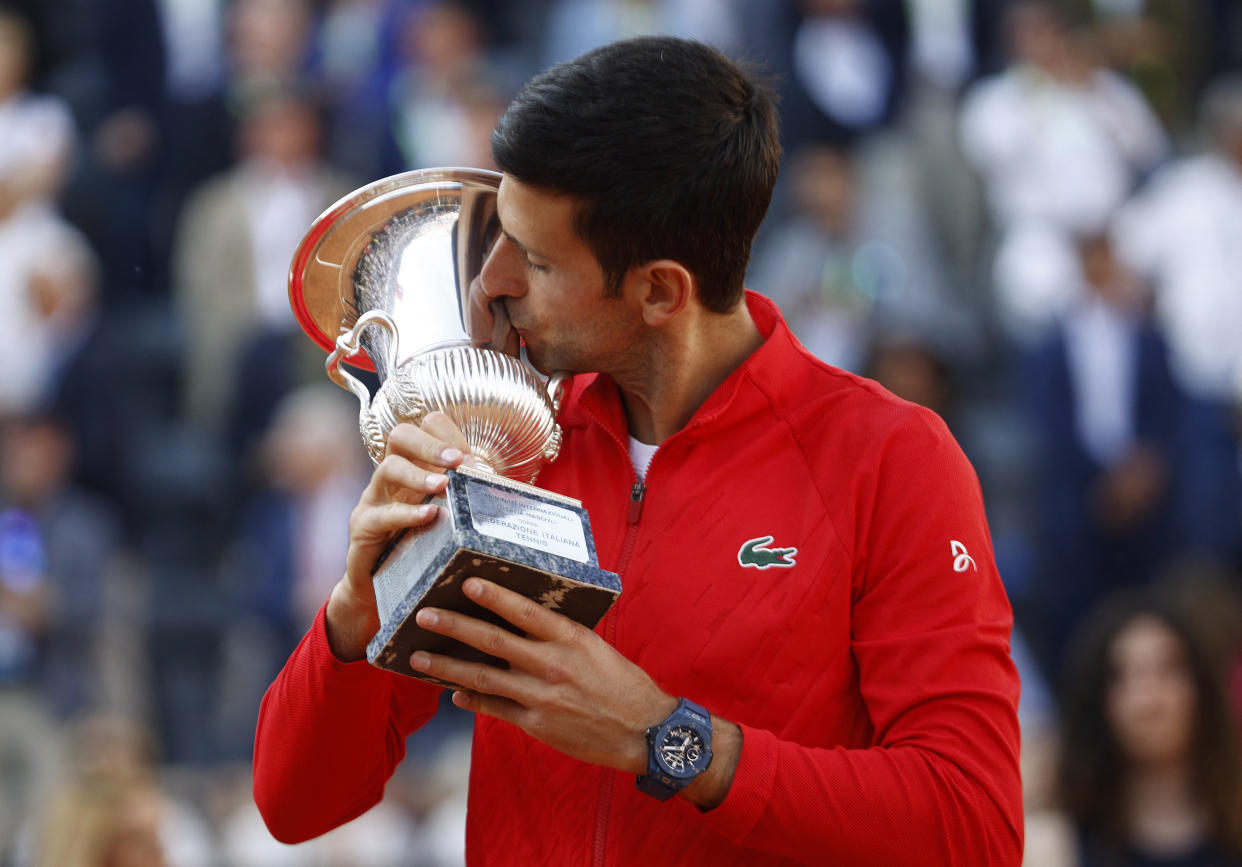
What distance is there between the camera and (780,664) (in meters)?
2.01

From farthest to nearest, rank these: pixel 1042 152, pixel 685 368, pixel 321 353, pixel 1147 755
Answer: pixel 1042 152
pixel 321 353
pixel 1147 755
pixel 685 368

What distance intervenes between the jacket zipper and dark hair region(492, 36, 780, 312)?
0.29m

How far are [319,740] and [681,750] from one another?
0.53m

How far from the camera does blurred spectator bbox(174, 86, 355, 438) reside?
8.23m

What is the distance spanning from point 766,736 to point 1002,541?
5909mm

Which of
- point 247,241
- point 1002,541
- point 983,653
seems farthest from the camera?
point 247,241

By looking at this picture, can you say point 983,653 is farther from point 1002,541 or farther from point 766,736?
point 1002,541

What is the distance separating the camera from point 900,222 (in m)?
8.51

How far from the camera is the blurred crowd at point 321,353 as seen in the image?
6898mm

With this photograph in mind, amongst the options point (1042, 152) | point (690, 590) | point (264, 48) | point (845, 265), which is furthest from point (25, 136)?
point (690, 590)

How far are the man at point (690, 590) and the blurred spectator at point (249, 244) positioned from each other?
617 centimetres

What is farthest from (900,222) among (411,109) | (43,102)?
(43,102)

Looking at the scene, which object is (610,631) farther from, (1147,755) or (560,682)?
(1147,755)

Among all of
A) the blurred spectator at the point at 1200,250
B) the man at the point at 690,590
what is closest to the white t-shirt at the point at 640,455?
the man at the point at 690,590
